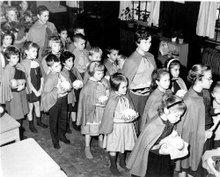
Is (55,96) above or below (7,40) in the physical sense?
below

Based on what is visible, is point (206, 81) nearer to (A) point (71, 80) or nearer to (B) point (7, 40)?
(A) point (71, 80)

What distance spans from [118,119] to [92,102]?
64 centimetres

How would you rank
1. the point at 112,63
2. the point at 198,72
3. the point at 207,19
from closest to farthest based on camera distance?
the point at 198,72 < the point at 112,63 < the point at 207,19

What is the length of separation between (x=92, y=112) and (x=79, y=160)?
734 millimetres

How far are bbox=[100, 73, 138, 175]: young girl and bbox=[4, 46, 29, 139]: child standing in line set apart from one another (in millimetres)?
1531

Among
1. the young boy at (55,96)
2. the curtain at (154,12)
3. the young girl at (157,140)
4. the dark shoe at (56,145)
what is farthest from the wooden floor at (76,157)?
the curtain at (154,12)

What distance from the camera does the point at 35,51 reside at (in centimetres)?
538

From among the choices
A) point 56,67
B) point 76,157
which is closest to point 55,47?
point 56,67

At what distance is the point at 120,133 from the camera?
Answer: 443 cm

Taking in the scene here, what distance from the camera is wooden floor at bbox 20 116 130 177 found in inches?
187

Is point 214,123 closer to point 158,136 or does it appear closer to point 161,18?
point 158,136

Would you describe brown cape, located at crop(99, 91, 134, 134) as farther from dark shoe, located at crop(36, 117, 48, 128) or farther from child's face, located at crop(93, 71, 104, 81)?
dark shoe, located at crop(36, 117, 48, 128)

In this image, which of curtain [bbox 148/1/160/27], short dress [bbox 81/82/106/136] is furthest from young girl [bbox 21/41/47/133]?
curtain [bbox 148/1/160/27]

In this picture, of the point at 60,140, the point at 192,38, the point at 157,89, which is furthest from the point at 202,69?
the point at 192,38
